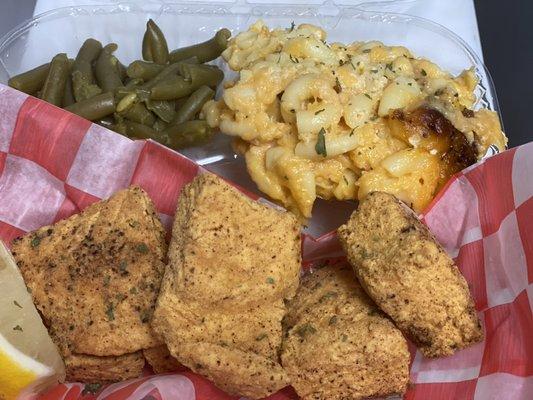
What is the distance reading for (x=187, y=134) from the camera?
8.28 ft

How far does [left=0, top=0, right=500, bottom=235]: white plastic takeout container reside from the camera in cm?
293

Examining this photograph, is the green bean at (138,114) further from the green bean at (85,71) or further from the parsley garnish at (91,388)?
the parsley garnish at (91,388)

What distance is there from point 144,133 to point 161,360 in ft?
3.20

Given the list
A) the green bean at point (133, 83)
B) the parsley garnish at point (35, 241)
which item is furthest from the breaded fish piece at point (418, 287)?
the green bean at point (133, 83)

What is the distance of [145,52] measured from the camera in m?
2.82

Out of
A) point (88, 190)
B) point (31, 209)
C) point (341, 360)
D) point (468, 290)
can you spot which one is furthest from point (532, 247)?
point (31, 209)

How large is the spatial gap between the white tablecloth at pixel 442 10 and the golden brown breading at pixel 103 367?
1.95 m

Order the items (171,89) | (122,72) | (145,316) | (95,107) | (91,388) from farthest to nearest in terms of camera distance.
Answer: (122,72) → (171,89) → (95,107) → (91,388) → (145,316)

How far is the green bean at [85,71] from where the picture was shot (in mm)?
2604

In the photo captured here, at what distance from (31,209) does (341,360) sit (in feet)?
4.11

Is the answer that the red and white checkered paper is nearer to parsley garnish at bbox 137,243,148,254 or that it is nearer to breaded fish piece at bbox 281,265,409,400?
breaded fish piece at bbox 281,265,409,400

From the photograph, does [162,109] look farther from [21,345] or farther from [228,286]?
[21,345]

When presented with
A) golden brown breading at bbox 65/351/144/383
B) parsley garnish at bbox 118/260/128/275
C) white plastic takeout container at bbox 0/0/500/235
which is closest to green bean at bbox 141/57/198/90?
white plastic takeout container at bbox 0/0/500/235

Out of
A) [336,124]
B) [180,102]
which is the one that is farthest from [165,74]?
[336,124]
